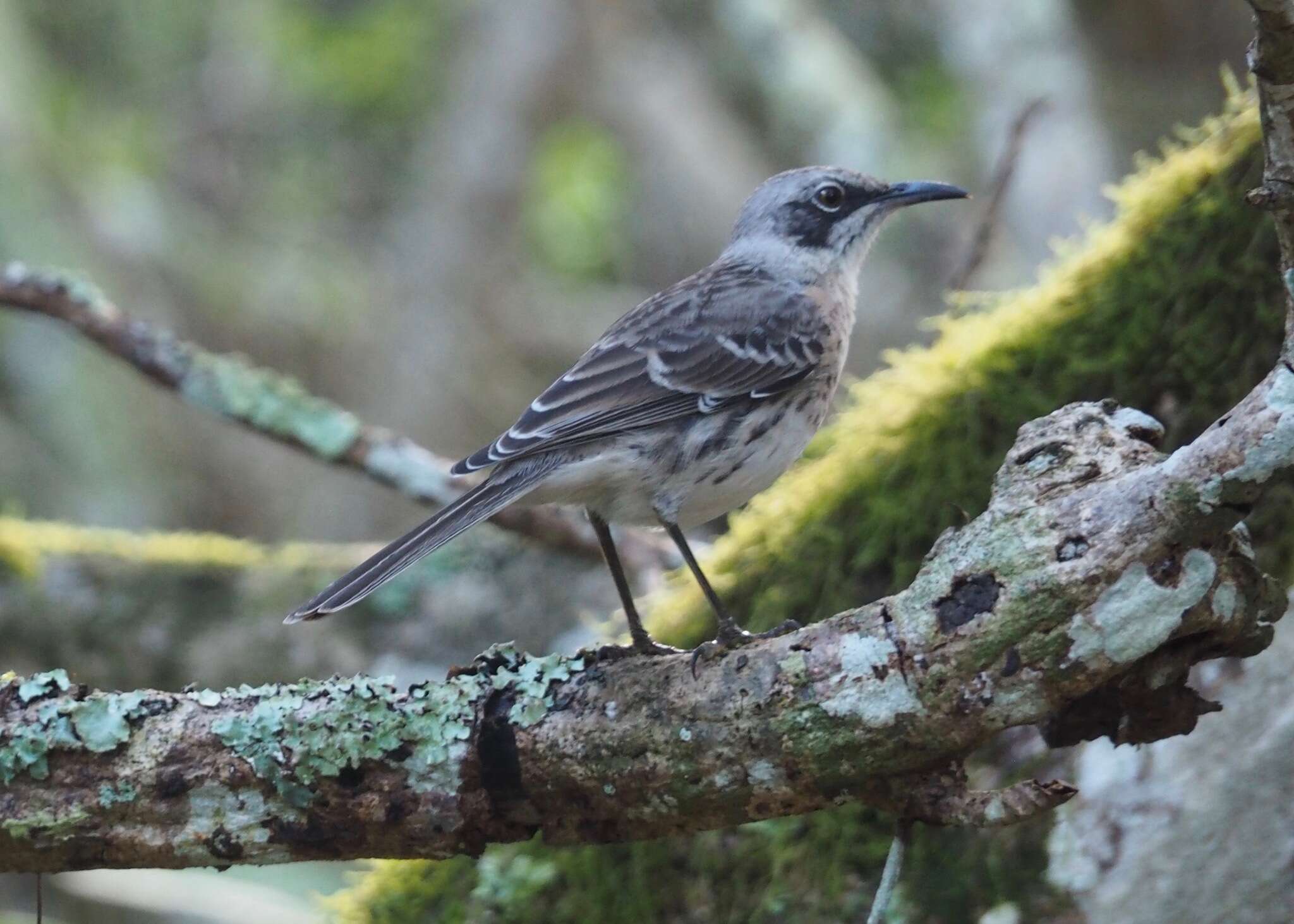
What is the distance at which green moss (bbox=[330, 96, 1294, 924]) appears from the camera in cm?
383

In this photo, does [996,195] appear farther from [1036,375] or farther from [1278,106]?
[1278,106]

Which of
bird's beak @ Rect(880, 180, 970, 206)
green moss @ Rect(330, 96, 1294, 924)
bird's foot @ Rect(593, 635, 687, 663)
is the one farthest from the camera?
bird's beak @ Rect(880, 180, 970, 206)

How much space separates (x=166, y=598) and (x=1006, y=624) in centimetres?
424

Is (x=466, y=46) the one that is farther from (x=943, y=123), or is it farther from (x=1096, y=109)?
(x=1096, y=109)

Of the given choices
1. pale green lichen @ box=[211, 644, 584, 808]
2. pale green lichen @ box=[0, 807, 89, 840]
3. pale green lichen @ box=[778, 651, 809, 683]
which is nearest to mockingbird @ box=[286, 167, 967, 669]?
pale green lichen @ box=[211, 644, 584, 808]

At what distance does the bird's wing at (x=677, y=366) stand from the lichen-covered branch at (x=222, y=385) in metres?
1.03

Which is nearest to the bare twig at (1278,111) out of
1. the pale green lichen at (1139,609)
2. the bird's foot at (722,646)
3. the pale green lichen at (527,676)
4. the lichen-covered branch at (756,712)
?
the lichen-covered branch at (756,712)

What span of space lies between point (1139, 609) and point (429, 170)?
8225 millimetres

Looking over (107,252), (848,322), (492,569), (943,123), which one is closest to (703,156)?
(943,123)

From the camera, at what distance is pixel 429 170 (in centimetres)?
1015

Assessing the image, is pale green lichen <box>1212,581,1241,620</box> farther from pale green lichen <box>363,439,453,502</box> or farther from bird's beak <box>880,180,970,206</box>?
pale green lichen <box>363,439,453,502</box>

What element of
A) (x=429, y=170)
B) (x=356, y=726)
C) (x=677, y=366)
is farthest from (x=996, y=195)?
(x=429, y=170)

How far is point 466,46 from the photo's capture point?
999 centimetres

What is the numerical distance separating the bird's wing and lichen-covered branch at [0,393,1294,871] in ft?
3.09
